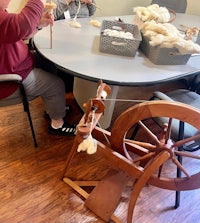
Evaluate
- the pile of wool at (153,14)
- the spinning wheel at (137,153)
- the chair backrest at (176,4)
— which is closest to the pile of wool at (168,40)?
the pile of wool at (153,14)

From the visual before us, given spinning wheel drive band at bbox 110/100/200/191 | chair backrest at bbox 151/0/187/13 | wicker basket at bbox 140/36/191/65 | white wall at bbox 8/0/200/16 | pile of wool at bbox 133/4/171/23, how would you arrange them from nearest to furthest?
spinning wheel drive band at bbox 110/100/200/191
wicker basket at bbox 140/36/191/65
pile of wool at bbox 133/4/171/23
chair backrest at bbox 151/0/187/13
white wall at bbox 8/0/200/16

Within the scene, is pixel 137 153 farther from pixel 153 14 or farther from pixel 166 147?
pixel 153 14

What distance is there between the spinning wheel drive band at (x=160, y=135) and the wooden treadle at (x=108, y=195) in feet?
0.60

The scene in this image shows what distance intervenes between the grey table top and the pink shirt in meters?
0.11

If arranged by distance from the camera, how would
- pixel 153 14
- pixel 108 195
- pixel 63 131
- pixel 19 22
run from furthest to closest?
pixel 63 131
pixel 153 14
pixel 108 195
pixel 19 22

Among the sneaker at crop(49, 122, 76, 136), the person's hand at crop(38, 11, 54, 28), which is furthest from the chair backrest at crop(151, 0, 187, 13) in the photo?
the sneaker at crop(49, 122, 76, 136)

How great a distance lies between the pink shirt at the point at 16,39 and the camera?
1.25m

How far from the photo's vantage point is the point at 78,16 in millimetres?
2094

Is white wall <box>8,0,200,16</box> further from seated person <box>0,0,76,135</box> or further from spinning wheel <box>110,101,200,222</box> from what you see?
spinning wheel <box>110,101,200,222</box>

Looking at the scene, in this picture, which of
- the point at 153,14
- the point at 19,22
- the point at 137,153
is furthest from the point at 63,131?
the point at 153,14

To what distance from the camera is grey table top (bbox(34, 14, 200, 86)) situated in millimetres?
1356

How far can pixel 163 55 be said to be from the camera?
4.90ft

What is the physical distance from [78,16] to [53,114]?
33.5 inches

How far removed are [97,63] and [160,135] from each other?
0.53 metres
